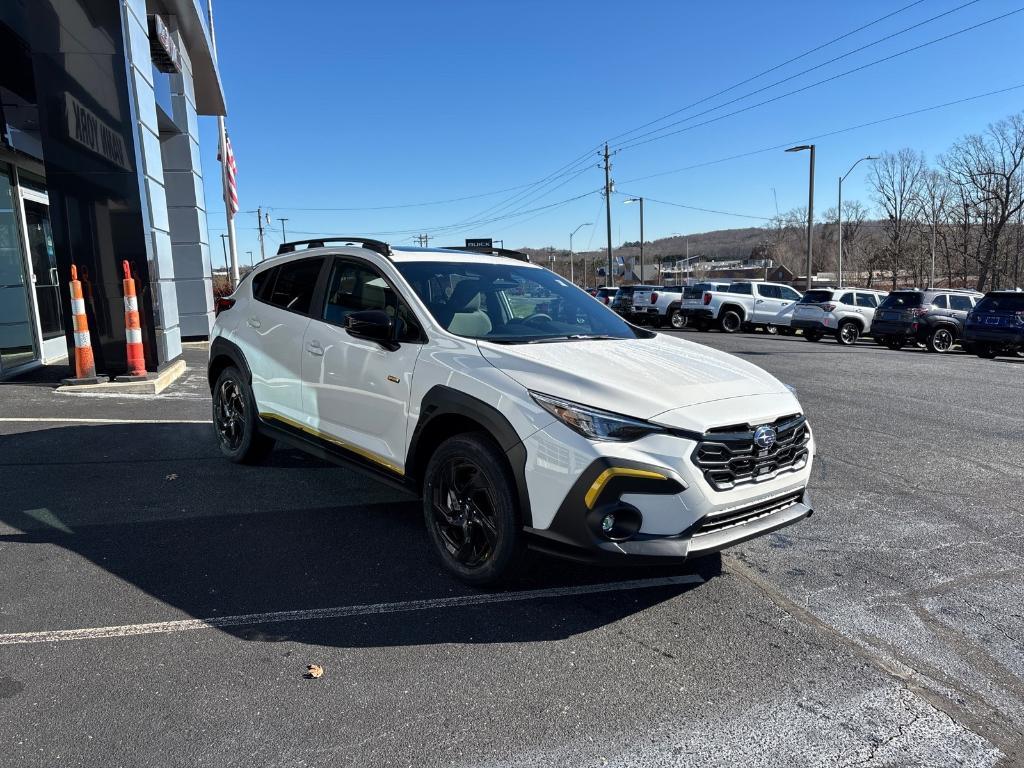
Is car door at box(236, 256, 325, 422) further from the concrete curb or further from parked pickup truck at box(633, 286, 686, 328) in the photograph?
parked pickup truck at box(633, 286, 686, 328)

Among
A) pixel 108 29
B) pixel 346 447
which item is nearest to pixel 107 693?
pixel 346 447

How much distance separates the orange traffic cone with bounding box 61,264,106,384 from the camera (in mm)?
8781

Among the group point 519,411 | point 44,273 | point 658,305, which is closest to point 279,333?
point 519,411

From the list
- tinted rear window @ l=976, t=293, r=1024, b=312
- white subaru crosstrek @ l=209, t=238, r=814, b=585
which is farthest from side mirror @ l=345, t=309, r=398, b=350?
tinted rear window @ l=976, t=293, r=1024, b=312

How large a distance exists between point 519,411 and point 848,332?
867 inches

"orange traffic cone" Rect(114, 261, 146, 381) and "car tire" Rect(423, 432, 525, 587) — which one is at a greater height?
"orange traffic cone" Rect(114, 261, 146, 381)

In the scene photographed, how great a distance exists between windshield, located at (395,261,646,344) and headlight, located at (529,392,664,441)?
2.76 feet

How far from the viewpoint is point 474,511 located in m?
3.50

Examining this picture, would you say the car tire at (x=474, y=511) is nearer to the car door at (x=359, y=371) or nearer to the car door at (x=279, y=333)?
the car door at (x=359, y=371)

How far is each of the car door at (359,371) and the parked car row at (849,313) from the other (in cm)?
1769

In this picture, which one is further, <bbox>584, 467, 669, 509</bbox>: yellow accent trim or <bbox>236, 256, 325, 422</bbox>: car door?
<bbox>236, 256, 325, 422</bbox>: car door

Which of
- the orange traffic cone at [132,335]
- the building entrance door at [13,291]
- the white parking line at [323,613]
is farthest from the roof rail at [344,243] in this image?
the building entrance door at [13,291]

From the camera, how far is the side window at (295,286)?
4.98 meters

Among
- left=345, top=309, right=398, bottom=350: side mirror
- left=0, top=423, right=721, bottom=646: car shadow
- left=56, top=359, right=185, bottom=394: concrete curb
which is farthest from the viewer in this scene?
left=56, top=359, right=185, bottom=394: concrete curb
